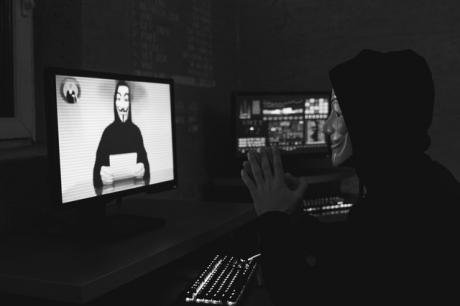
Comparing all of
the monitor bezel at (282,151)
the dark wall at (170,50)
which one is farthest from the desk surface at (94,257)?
the monitor bezel at (282,151)

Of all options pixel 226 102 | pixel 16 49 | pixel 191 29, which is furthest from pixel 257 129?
pixel 16 49

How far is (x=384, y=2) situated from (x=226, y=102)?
1129 millimetres

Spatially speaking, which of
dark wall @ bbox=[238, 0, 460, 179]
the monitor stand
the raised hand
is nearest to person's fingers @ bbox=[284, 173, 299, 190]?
the raised hand

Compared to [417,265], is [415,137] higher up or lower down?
higher up

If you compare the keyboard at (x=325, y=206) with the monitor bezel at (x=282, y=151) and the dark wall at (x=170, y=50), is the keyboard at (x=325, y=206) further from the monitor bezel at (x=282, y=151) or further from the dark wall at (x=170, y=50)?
the dark wall at (x=170, y=50)

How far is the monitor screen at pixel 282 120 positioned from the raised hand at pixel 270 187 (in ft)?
4.82

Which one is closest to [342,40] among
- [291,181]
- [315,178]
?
[315,178]

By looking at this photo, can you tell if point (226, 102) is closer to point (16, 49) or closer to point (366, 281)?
point (16, 49)

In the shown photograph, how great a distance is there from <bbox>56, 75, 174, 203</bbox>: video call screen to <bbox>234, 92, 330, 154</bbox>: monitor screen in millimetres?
1124

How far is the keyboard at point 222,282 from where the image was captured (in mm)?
1256

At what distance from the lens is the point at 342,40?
318cm

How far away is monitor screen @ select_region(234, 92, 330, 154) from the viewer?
273 centimetres

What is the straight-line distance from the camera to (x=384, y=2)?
10.1ft

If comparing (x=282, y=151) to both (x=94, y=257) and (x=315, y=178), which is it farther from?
(x=94, y=257)
